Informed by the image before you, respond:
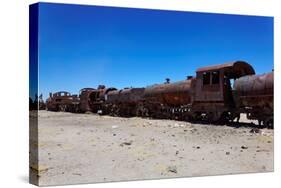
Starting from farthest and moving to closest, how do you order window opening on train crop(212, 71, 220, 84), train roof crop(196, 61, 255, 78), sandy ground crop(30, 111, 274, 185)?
1. window opening on train crop(212, 71, 220, 84)
2. train roof crop(196, 61, 255, 78)
3. sandy ground crop(30, 111, 274, 185)

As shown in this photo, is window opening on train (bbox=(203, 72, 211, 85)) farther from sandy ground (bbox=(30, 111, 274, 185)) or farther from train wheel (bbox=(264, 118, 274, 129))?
train wheel (bbox=(264, 118, 274, 129))

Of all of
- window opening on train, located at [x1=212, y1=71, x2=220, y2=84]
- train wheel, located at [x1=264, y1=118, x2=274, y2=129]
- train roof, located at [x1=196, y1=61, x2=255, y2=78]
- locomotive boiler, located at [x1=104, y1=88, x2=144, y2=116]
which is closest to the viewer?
train roof, located at [x1=196, y1=61, x2=255, y2=78]

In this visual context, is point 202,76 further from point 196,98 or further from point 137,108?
point 137,108

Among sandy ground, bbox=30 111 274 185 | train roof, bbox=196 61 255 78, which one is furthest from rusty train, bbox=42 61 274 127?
sandy ground, bbox=30 111 274 185

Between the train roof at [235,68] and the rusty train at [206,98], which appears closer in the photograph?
the train roof at [235,68]

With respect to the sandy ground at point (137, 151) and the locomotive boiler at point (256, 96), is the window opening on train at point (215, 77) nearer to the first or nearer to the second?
the locomotive boiler at point (256, 96)

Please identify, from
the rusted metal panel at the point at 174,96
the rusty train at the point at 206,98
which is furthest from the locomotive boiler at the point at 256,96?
the rusted metal panel at the point at 174,96

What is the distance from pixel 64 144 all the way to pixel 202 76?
5.95m

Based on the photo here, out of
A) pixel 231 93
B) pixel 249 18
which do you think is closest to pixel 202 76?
pixel 231 93

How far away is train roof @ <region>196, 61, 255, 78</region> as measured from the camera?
13.8 meters

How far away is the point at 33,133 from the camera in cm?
1076

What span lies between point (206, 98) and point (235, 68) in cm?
253

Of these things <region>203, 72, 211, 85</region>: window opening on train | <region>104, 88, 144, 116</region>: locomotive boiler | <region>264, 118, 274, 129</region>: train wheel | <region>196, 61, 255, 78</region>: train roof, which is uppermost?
<region>196, 61, 255, 78</region>: train roof

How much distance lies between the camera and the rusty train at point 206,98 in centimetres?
1457
